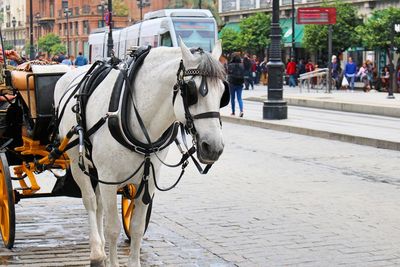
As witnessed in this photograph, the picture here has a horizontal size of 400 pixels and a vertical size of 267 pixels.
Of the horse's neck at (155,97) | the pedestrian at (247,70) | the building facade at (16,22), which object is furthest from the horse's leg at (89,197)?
the building facade at (16,22)

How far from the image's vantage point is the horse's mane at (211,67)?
499 centimetres

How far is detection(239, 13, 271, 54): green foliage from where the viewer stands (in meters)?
54.0

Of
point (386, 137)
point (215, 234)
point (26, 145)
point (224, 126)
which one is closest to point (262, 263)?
point (215, 234)

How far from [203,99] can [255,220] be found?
11.3 feet

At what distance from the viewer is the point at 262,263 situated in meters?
6.42

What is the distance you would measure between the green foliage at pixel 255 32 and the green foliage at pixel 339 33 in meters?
9.40

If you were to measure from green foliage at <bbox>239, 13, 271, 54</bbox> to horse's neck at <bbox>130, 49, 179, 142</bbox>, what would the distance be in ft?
160

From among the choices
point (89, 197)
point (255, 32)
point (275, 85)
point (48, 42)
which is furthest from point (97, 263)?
point (48, 42)

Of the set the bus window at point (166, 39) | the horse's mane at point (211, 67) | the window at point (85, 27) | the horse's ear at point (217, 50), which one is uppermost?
the window at point (85, 27)

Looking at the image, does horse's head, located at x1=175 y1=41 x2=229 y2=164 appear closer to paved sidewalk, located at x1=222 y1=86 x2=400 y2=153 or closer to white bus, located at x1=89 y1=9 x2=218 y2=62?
paved sidewalk, located at x1=222 y1=86 x2=400 y2=153

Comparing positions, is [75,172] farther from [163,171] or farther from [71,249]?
[163,171]

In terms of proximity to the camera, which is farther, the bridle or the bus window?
the bus window

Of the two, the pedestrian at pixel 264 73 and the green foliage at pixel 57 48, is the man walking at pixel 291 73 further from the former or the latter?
the green foliage at pixel 57 48

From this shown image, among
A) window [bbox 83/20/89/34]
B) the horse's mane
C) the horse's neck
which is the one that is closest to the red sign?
the horse's neck
